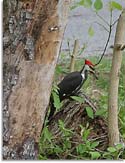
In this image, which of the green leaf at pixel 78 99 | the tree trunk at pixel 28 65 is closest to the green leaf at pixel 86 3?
the tree trunk at pixel 28 65

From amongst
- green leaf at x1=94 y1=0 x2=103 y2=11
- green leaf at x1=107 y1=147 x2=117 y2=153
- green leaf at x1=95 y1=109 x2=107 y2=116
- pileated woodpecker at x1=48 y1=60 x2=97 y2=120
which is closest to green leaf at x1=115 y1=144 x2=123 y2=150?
green leaf at x1=107 y1=147 x2=117 y2=153

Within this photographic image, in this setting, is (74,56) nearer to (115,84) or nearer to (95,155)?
(115,84)

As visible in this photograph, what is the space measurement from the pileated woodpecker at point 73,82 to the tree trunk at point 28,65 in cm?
29

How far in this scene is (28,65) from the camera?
1.53 meters

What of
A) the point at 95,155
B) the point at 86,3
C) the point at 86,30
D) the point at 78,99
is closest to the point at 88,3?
the point at 86,3

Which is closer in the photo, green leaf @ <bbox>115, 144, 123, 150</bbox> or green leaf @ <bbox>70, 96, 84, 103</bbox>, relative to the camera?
green leaf @ <bbox>115, 144, 123, 150</bbox>

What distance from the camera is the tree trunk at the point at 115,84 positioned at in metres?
1.75

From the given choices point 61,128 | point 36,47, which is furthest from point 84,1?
point 61,128

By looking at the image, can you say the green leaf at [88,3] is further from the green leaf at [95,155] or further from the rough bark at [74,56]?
the green leaf at [95,155]

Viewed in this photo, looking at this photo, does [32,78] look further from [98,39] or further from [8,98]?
[98,39]

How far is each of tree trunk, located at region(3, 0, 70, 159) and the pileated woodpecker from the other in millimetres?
286

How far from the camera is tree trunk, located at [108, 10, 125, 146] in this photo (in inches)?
68.7

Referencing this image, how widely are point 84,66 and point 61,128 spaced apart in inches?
8.8

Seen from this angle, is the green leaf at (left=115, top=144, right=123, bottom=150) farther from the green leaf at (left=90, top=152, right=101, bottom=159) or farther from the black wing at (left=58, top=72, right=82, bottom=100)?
the black wing at (left=58, top=72, right=82, bottom=100)
